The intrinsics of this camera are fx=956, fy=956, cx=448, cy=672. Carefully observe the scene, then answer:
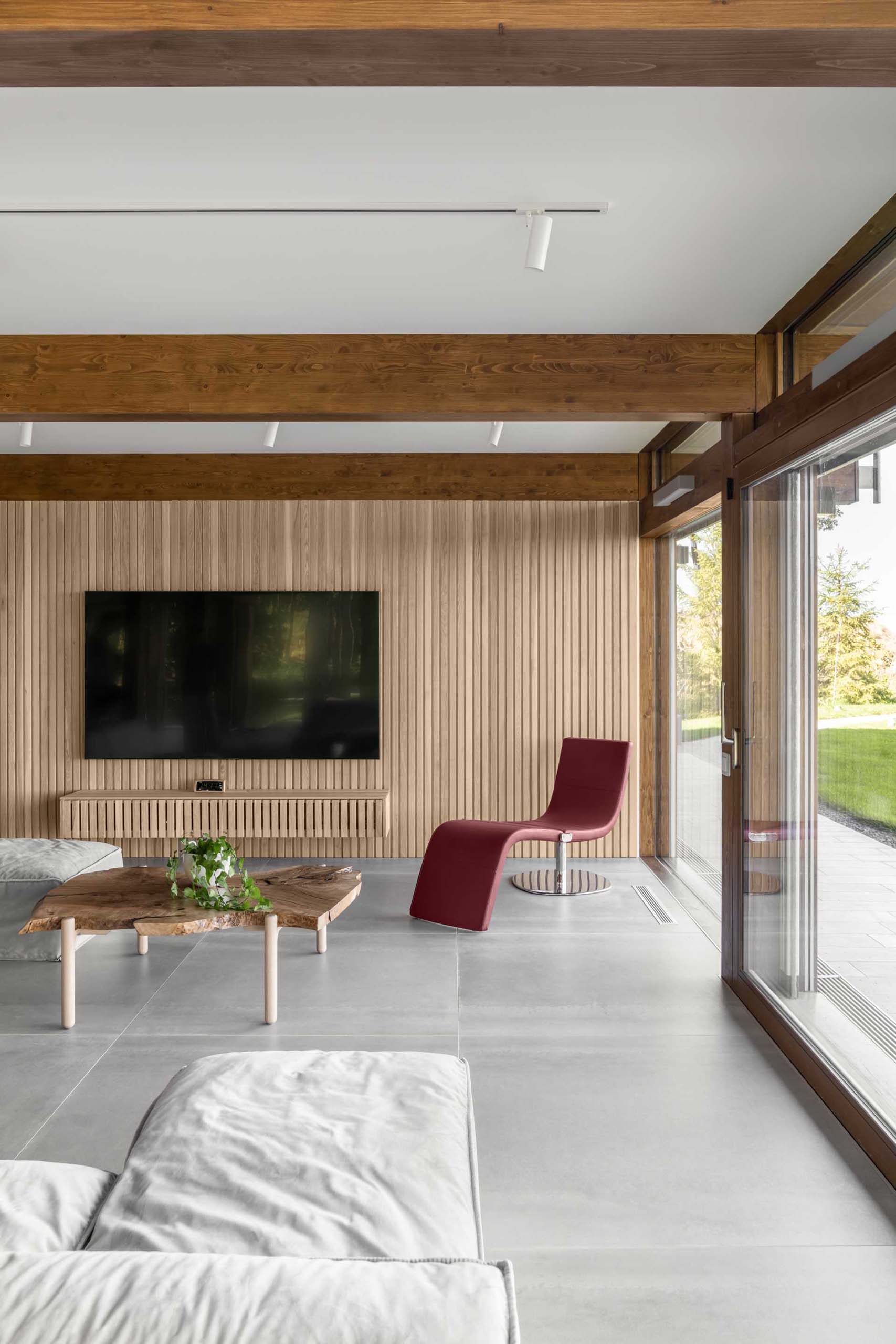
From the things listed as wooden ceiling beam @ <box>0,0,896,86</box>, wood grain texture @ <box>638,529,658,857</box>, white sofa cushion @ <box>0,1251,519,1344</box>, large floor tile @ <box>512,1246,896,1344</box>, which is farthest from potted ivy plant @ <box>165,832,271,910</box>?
wood grain texture @ <box>638,529,658,857</box>

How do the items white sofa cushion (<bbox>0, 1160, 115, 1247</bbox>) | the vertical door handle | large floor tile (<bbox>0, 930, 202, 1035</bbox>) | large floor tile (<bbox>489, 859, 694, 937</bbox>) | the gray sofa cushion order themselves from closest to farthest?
white sofa cushion (<bbox>0, 1160, 115, 1247</bbox>) → large floor tile (<bbox>0, 930, 202, 1035</bbox>) → the vertical door handle → the gray sofa cushion → large floor tile (<bbox>489, 859, 694, 937</bbox>)

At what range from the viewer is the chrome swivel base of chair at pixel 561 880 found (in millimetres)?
5406

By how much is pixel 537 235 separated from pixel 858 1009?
7.99 ft

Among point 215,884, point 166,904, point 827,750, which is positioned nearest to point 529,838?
point 215,884

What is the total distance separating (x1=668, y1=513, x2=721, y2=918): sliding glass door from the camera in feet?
16.6

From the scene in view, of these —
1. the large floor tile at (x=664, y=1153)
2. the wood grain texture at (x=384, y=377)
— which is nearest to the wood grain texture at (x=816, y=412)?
the wood grain texture at (x=384, y=377)

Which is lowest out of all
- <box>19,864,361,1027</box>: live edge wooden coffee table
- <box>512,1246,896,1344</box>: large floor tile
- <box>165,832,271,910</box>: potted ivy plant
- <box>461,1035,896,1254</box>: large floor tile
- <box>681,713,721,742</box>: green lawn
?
<box>512,1246,896,1344</box>: large floor tile

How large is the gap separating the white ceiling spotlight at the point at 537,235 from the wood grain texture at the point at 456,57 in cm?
100

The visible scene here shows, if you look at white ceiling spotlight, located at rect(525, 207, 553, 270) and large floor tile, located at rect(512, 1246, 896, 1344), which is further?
white ceiling spotlight, located at rect(525, 207, 553, 270)

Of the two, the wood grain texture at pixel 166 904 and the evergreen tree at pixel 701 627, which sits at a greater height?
the evergreen tree at pixel 701 627

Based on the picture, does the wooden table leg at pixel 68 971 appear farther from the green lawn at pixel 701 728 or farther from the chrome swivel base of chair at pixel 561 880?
the green lawn at pixel 701 728

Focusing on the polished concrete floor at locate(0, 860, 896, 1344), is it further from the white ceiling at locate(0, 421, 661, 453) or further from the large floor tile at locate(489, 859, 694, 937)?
the white ceiling at locate(0, 421, 661, 453)

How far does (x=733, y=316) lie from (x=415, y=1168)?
3.06 m

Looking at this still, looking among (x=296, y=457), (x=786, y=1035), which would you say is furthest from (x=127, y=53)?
(x=296, y=457)
